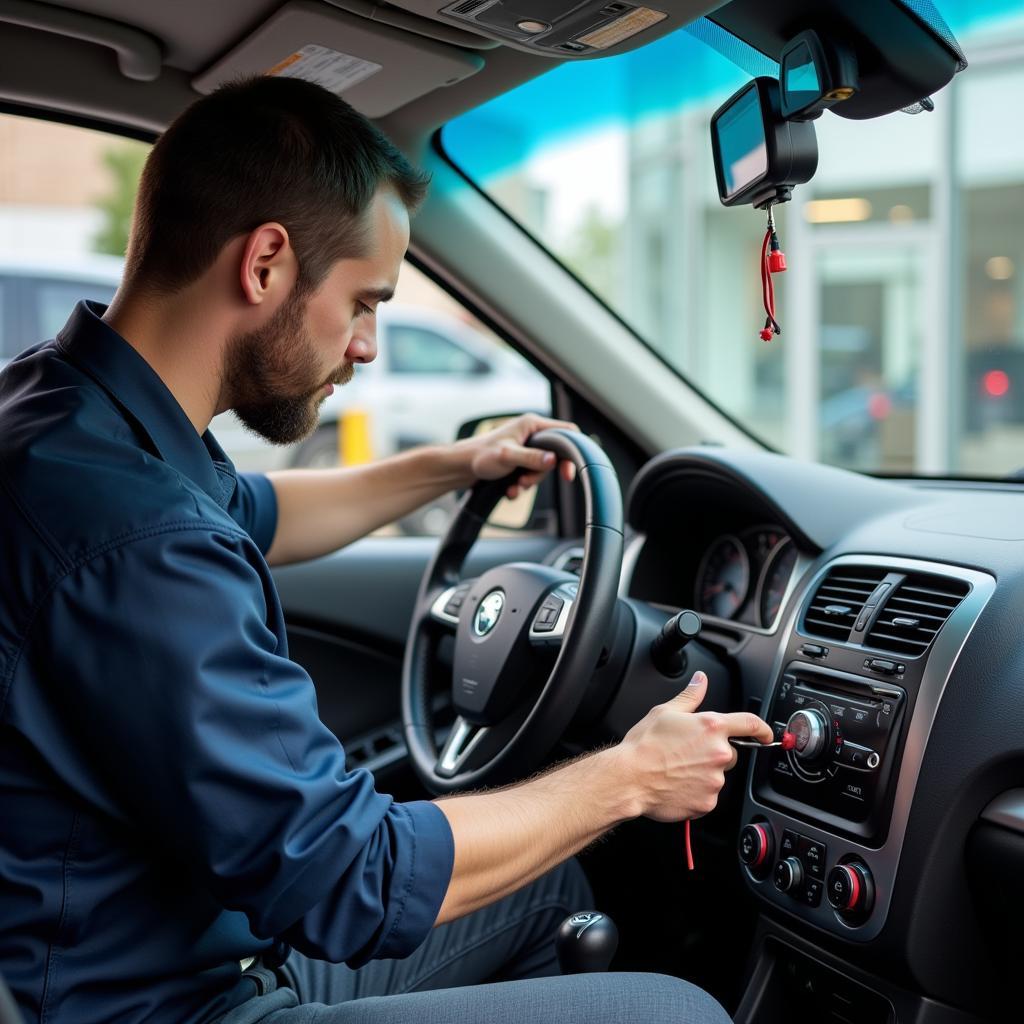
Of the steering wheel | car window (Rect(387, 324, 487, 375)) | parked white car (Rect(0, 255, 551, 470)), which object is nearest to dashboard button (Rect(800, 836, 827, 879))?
the steering wheel

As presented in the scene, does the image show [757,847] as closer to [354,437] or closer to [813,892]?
[813,892]

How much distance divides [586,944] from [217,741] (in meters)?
0.70

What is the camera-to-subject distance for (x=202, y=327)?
128 centimetres

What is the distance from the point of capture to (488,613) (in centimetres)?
181

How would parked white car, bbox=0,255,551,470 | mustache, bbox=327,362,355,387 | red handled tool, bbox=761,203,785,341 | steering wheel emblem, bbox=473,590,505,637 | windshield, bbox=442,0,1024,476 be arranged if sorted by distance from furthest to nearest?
1. parked white car, bbox=0,255,551,470
2. windshield, bbox=442,0,1024,476
3. steering wheel emblem, bbox=473,590,505,637
4. red handled tool, bbox=761,203,785,341
5. mustache, bbox=327,362,355,387

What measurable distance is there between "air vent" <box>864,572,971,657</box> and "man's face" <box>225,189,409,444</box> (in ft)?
2.56

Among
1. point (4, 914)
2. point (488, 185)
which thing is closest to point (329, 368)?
point (4, 914)

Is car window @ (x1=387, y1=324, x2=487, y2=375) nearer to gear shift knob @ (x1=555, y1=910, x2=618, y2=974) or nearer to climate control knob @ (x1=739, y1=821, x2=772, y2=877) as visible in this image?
climate control knob @ (x1=739, y1=821, x2=772, y2=877)

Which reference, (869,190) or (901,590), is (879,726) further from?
(869,190)

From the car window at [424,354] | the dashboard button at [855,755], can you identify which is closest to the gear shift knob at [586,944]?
the dashboard button at [855,755]

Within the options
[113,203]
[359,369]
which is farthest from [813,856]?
[113,203]

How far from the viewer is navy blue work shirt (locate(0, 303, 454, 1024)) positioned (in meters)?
1.03

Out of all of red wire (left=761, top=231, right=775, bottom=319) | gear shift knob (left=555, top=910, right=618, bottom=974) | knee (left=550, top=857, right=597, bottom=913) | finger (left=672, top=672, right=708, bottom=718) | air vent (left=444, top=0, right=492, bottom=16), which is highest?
air vent (left=444, top=0, right=492, bottom=16)

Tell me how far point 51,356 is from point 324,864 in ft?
1.98
